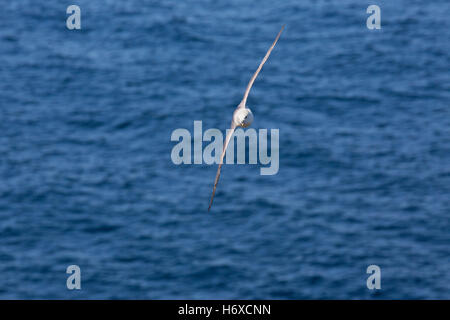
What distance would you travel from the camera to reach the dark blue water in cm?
6494

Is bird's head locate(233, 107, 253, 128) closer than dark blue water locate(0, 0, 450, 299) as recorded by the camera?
Yes

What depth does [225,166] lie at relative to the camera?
74188 millimetres

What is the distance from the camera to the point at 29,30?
3504 inches

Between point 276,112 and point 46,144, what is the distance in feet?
63.5

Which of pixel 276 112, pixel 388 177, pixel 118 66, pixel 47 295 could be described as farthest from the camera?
pixel 118 66

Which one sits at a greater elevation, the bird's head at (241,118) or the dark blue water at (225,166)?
the dark blue water at (225,166)

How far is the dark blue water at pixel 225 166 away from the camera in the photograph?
64.9m

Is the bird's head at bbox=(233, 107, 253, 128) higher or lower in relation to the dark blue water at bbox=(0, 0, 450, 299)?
lower

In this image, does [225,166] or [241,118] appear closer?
[241,118]

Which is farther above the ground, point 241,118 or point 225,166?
point 225,166
